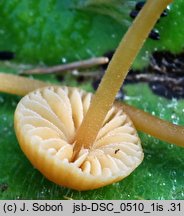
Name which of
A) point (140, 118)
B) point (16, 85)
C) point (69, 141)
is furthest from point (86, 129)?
point (16, 85)

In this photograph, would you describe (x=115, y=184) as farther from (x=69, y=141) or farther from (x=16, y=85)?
(x=16, y=85)

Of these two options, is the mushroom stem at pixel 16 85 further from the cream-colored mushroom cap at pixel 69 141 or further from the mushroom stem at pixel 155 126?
the mushroom stem at pixel 155 126

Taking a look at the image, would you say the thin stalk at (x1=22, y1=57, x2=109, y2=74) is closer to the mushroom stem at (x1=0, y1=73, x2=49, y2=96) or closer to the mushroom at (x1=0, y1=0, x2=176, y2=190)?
the mushroom stem at (x1=0, y1=73, x2=49, y2=96)

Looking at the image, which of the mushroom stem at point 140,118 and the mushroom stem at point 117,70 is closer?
the mushroom stem at point 117,70

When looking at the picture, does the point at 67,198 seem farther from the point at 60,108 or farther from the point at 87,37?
the point at 87,37

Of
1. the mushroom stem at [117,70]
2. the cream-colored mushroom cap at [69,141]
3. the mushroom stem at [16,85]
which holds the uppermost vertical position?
the mushroom stem at [117,70]

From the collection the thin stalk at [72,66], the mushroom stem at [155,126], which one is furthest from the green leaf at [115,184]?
the thin stalk at [72,66]

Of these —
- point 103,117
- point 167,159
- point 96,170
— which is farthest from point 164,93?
point 96,170

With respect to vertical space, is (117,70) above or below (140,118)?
above
